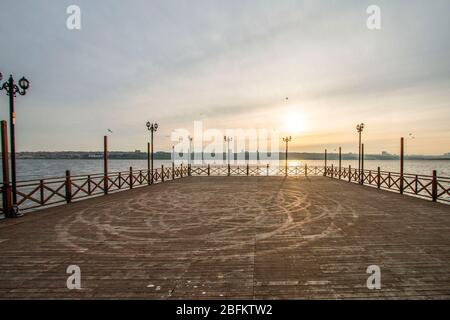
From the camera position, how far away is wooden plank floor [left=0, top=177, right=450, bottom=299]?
402cm

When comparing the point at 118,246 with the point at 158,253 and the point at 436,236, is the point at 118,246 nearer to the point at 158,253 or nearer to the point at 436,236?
the point at 158,253

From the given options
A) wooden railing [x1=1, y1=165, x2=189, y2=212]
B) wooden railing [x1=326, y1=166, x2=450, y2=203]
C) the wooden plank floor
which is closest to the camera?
the wooden plank floor

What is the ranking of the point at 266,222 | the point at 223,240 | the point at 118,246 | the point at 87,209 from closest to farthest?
the point at 118,246 → the point at 223,240 → the point at 266,222 → the point at 87,209

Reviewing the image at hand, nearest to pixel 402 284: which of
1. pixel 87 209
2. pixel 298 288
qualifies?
pixel 298 288

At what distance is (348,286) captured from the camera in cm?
408

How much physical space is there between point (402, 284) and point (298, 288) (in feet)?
5.93

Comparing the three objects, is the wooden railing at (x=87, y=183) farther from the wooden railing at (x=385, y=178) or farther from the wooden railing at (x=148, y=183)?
the wooden railing at (x=385, y=178)

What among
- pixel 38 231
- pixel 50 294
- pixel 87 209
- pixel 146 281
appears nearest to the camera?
pixel 50 294

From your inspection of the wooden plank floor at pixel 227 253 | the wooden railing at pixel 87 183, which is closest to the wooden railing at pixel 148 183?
the wooden railing at pixel 87 183

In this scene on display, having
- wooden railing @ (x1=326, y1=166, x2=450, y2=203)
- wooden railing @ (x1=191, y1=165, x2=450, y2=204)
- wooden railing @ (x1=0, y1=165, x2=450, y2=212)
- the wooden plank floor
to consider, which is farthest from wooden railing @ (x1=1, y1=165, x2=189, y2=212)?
wooden railing @ (x1=326, y1=166, x2=450, y2=203)

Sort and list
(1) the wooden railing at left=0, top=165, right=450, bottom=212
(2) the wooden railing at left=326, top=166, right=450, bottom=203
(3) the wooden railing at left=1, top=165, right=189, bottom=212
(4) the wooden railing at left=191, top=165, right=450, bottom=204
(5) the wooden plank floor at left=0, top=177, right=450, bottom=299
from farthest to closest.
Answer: (4) the wooden railing at left=191, top=165, right=450, bottom=204, (2) the wooden railing at left=326, top=166, right=450, bottom=203, (1) the wooden railing at left=0, top=165, right=450, bottom=212, (3) the wooden railing at left=1, top=165, right=189, bottom=212, (5) the wooden plank floor at left=0, top=177, right=450, bottom=299

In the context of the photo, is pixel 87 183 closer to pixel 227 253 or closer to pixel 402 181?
pixel 227 253

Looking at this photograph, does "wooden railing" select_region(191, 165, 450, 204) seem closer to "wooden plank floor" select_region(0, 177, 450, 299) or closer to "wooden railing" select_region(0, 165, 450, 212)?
"wooden railing" select_region(0, 165, 450, 212)

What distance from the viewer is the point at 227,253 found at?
5.46m
